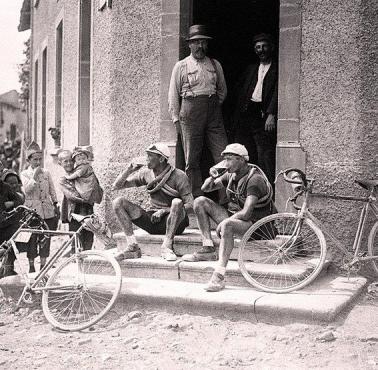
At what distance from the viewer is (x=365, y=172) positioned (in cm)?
683

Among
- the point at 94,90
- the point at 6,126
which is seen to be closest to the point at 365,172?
the point at 94,90

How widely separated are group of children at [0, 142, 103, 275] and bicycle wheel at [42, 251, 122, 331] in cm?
116

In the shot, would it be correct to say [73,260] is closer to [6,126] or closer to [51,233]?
[51,233]

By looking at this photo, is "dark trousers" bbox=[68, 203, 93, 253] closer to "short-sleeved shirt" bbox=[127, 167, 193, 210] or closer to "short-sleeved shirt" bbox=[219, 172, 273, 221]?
"short-sleeved shirt" bbox=[127, 167, 193, 210]

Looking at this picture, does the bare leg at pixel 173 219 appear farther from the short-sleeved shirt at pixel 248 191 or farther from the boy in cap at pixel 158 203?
the short-sleeved shirt at pixel 248 191

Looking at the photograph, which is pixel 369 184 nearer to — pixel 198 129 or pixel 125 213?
pixel 198 129

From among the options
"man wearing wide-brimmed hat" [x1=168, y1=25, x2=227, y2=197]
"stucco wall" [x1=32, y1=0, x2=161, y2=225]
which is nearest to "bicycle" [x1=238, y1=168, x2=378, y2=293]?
"man wearing wide-brimmed hat" [x1=168, y1=25, x2=227, y2=197]

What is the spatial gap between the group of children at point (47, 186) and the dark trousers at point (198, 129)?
118cm

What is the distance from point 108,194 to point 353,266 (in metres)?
3.41

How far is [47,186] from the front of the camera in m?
8.52

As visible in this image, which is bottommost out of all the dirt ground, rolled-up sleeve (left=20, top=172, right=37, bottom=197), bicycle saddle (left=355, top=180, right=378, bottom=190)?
the dirt ground

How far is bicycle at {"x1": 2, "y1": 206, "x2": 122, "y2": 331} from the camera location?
5707mm

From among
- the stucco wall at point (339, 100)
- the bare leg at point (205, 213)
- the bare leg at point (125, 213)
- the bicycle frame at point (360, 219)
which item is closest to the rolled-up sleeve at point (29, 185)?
the bare leg at point (125, 213)

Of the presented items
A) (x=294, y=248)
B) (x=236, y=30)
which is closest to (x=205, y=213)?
(x=294, y=248)
